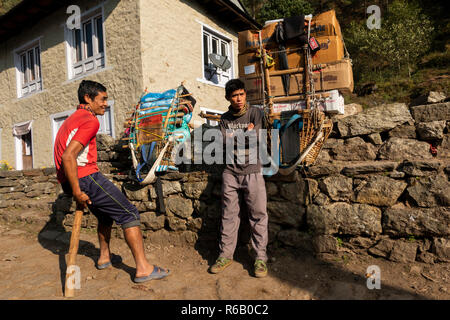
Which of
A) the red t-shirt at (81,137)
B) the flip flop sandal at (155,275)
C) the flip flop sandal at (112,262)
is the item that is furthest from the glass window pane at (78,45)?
the flip flop sandal at (155,275)

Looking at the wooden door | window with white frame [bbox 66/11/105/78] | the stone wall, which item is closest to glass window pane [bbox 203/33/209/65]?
window with white frame [bbox 66/11/105/78]

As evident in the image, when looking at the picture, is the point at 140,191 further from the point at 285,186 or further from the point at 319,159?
the point at 319,159

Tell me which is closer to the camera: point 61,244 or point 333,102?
point 333,102

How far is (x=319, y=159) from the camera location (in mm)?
3990

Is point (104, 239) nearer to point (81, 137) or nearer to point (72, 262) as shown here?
point (72, 262)

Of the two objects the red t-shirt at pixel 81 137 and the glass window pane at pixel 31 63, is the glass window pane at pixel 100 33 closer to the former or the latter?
the glass window pane at pixel 31 63

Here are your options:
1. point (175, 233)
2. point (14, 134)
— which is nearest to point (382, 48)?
point (175, 233)

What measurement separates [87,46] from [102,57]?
0.96 meters

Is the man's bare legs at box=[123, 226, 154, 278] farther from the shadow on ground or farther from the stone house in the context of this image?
Answer: the stone house

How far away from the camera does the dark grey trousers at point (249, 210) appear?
2914 millimetres

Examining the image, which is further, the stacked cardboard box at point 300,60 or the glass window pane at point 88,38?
the glass window pane at point 88,38

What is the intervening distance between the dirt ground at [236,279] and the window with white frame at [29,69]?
895 centimetres

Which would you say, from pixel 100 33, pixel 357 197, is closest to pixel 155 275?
pixel 357 197

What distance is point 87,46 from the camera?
8.78 meters
